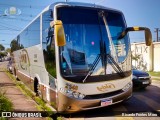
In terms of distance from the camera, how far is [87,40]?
5.74 m

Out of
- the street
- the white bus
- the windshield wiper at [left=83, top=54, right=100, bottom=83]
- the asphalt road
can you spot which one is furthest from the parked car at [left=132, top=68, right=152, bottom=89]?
the windshield wiper at [left=83, top=54, right=100, bottom=83]

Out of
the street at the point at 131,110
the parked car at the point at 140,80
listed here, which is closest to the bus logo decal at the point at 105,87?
the street at the point at 131,110

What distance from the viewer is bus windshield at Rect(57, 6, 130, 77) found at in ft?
18.3

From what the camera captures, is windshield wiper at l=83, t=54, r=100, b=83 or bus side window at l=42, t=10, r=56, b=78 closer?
windshield wiper at l=83, t=54, r=100, b=83

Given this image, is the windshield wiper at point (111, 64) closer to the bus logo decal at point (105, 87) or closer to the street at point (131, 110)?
the bus logo decal at point (105, 87)

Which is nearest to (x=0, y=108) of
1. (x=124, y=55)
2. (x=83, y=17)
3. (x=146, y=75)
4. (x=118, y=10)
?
(x=83, y=17)

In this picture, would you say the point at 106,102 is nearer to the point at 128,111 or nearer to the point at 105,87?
the point at 105,87

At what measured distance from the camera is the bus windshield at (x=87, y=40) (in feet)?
18.3

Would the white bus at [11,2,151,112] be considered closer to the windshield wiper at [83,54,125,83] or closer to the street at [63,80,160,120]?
the windshield wiper at [83,54,125,83]

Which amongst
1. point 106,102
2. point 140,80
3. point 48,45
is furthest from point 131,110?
point 140,80

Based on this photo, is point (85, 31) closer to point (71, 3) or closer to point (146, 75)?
point (71, 3)

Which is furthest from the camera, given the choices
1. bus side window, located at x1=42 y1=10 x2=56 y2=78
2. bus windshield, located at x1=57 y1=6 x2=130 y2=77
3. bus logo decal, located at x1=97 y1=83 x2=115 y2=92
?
bus side window, located at x1=42 y1=10 x2=56 y2=78

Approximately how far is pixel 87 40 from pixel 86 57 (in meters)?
0.41

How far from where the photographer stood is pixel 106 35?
6.03 m
